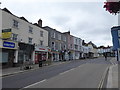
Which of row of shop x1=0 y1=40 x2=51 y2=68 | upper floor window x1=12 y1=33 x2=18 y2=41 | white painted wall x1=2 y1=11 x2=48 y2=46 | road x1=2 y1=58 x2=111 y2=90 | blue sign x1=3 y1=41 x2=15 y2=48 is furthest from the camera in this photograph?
upper floor window x1=12 y1=33 x2=18 y2=41

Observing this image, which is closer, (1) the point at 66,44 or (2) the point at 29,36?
(2) the point at 29,36

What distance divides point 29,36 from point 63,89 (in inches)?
Result: 823

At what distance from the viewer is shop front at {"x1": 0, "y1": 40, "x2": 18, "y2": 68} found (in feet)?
62.7

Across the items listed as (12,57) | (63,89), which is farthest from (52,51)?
(63,89)

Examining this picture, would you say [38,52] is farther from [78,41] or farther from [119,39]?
[78,41]

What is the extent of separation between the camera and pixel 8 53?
67.7 feet

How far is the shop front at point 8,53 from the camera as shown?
19109 millimetres

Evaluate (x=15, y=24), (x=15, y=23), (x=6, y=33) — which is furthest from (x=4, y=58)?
(x=15, y=23)

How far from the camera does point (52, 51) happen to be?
3531 centimetres

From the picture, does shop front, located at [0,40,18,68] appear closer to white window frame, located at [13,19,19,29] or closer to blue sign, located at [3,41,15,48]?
blue sign, located at [3,41,15,48]

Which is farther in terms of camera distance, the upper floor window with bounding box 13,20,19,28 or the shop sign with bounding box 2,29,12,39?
the upper floor window with bounding box 13,20,19,28

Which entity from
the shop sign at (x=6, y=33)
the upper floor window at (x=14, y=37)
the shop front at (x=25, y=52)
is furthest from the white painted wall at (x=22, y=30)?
the shop sign at (x=6, y=33)

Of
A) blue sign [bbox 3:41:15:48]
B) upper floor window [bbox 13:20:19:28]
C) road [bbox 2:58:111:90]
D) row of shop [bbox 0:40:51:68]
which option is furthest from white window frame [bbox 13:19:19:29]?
road [bbox 2:58:111:90]

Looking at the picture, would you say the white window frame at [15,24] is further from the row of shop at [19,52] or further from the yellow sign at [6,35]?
the yellow sign at [6,35]
